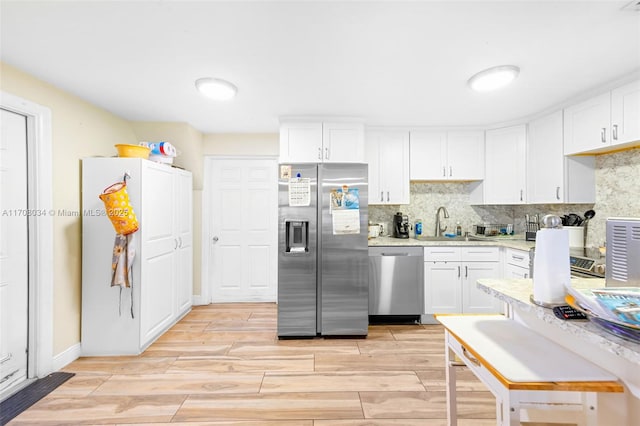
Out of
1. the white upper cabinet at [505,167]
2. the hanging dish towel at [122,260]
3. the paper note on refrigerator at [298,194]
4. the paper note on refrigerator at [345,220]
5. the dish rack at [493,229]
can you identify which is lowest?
the hanging dish towel at [122,260]

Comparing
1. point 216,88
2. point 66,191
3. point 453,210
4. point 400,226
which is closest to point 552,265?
point 216,88

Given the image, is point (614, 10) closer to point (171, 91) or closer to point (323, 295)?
point (323, 295)

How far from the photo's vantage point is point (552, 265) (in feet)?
3.25

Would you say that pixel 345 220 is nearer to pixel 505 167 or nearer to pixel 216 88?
pixel 216 88

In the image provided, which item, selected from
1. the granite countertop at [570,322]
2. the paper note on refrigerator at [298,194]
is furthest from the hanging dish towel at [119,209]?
the granite countertop at [570,322]

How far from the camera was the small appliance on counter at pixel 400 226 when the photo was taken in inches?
140

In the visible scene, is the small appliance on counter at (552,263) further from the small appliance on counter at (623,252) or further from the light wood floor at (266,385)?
the light wood floor at (266,385)

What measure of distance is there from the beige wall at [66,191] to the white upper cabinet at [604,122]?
179 inches

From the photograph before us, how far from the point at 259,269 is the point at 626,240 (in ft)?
11.8

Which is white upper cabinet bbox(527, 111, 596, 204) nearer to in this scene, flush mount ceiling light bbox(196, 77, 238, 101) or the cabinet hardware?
the cabinet hardware

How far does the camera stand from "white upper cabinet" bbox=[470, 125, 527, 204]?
128 inches

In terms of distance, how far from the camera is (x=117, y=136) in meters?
3.10

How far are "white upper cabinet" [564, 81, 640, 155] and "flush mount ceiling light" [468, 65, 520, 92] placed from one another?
93 centimetres

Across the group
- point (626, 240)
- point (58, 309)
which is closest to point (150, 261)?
point (58, 309)
